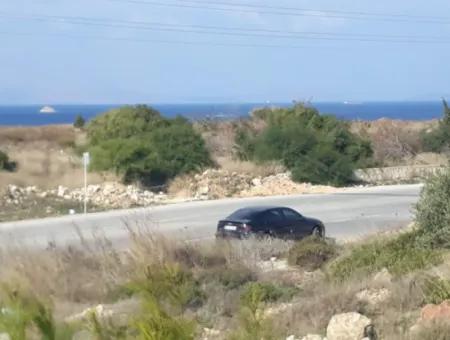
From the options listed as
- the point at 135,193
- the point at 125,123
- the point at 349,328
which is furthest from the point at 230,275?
the point at 125,123

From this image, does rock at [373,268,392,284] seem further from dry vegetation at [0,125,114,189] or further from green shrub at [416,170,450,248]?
dry vegetation at [0,125,114,189]

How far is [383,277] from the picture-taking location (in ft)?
56.5

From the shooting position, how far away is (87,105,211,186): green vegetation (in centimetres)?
5128

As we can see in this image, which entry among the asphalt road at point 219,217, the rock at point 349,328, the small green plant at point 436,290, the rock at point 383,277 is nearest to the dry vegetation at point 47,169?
the asphalt road at point 219,217

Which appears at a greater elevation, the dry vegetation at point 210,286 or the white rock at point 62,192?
the dry vegetation at point 210,286

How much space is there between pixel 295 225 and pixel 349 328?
18112mm

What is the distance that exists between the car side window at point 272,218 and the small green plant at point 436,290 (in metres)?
13.9

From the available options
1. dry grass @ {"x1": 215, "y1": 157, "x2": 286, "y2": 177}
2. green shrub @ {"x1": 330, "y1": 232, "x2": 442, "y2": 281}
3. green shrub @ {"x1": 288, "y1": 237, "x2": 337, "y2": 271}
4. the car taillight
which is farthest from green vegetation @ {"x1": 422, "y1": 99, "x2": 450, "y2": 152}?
green shrub @ {"x1": 330, "y1": 232, "x2": 442, "y2": 281}

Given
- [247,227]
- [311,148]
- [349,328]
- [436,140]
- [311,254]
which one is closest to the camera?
[349,328]

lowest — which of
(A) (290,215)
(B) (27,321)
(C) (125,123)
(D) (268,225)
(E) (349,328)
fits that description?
(D) (268,225)

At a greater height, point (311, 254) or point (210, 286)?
point (210, 286)

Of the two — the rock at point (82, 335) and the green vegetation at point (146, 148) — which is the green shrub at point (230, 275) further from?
the green vegetation at point (146, 148)

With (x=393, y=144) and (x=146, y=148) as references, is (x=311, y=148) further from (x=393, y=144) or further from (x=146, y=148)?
(x=393, y=144)

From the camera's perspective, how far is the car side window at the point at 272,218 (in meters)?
29.3
